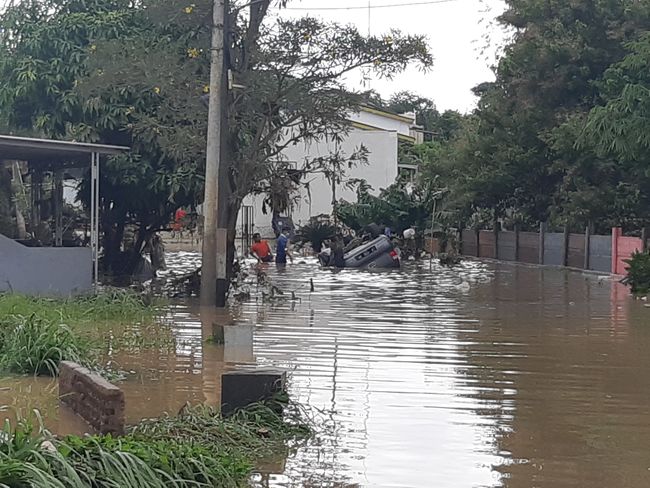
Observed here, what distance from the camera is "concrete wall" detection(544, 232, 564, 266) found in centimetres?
3650

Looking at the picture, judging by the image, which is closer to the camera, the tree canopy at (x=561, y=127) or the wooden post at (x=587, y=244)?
the tree canopy at (x=561, y=127)

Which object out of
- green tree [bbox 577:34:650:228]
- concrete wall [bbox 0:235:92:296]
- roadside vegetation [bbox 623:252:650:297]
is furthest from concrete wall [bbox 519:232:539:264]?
concrete wall [bbox 0:235:92:296]

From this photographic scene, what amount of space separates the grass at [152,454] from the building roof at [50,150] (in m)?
12.0

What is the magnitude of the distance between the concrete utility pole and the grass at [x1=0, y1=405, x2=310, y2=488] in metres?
11.1

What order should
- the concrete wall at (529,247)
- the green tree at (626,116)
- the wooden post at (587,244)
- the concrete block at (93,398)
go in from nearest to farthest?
1. the concrete block at (93,398)
2. the green tree at (626,116)
3. the wooden post at (587,244)
4. the concrete wall at (529,247)

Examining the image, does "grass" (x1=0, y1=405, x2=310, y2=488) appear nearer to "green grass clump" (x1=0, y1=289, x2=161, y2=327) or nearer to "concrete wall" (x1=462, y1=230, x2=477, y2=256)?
"green grass clump" (x1=0, y1=289, x2=161, y2=327)

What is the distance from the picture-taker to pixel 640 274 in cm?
2475

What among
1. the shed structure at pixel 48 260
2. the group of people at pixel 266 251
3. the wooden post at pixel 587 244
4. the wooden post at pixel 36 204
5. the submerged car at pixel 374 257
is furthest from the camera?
the submerged car at pixel 374 257

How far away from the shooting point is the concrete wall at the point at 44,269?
19.9m

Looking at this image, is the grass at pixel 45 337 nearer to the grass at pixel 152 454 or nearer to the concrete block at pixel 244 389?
the concrete block at pixel 244 389

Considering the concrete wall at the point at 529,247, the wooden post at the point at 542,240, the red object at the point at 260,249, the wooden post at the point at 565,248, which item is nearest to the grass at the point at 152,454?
the red object at the point at 260,249

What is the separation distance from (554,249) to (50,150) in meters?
21.5

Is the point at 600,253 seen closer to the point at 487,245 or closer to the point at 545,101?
the point at 545,101

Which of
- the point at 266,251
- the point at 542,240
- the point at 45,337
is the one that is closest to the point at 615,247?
the point at 542,240
